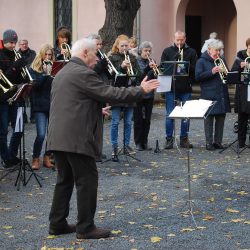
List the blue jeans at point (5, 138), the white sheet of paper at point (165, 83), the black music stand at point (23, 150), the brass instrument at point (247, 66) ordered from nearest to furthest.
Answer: the black music stand at point (23, 150) → the blue jeans at point (5, 138) → the white sheet of paper at point (165, 83) → the brass instrument at point (247, 66)

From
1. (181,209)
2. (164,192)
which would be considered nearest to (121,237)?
(181,209)

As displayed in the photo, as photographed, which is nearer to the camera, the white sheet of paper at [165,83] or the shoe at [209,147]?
the white sheet of paper at [165,83]

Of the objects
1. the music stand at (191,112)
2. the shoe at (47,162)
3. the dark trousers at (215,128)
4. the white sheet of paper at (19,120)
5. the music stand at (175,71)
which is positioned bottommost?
the shoe at (47,162)

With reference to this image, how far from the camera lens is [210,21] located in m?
24.2

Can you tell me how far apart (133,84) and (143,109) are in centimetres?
84

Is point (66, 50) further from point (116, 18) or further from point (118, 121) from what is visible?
point (116, 18)

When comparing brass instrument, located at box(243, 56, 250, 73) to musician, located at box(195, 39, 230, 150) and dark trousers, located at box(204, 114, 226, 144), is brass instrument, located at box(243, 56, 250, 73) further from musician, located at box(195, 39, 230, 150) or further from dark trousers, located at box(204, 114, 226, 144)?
dark trousers, located at box(204, 114, 226, 144)

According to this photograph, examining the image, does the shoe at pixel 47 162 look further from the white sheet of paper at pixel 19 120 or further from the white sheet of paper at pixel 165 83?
the white sheet of paper at pixel 165 83

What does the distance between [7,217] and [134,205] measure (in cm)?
154

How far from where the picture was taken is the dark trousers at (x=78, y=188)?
263 inches

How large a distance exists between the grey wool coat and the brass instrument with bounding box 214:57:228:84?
5.43 meters

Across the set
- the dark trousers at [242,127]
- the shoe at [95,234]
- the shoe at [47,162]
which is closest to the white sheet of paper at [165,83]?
the dark trousers at [242,127]

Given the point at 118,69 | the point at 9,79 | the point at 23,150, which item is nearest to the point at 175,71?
the point at 118,69

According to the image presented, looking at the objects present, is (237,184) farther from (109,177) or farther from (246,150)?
(246,150)
